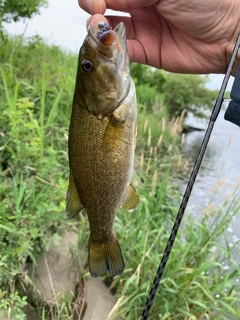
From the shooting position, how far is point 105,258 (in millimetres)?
1599

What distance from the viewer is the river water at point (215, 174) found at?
423 centimetres

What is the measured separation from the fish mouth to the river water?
2118mm

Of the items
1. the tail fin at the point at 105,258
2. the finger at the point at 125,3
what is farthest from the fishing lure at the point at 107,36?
the tail fin at the point at 105,258

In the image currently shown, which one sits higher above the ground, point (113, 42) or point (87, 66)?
point (113, 42)

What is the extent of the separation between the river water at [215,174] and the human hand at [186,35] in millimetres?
1338

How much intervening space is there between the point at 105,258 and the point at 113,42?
86 centimetres

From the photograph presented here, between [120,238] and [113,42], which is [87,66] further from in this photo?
[120,238]

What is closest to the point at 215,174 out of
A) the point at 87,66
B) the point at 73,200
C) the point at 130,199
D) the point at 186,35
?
the point at 186,35

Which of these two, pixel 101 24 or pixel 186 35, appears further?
pixel 186 35

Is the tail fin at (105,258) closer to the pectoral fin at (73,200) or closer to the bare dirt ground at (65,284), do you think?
the pectoral fin at (73,200)

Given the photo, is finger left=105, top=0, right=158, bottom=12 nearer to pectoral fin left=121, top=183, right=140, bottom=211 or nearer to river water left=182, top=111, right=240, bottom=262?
pectoral fin left=121, top=183, right=140, bottom=211

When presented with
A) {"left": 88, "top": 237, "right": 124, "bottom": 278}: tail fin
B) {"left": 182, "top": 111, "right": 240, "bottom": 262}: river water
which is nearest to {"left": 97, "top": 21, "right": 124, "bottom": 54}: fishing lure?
{"left": 88, "top": 237, "right": 124, "bottom": 278}: tail fin

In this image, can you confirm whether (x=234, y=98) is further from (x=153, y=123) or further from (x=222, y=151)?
(x=222, y=151)

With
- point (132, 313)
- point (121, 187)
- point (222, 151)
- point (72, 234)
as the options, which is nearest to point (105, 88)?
point (121, 187)
